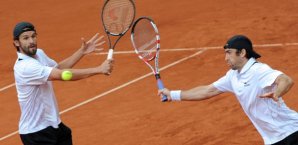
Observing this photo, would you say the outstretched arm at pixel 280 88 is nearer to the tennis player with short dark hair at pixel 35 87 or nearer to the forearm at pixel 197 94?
the forearm at pixel 197 94

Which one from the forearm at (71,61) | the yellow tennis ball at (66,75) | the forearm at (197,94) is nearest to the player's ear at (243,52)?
the forearm at (197,94)

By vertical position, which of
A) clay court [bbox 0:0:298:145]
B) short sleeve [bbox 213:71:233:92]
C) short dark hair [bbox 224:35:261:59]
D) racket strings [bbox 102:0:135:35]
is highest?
racket strings [bbox 102:0:135:35]

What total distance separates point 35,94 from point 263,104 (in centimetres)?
280

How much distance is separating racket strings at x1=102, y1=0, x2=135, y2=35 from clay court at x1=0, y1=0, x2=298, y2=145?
269 centimetres

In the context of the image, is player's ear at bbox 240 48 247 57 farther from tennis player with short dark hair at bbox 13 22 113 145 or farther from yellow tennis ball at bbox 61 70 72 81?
yellow tennis ball at bbox 61 70 72 81

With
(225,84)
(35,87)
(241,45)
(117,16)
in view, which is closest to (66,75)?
(35,87)

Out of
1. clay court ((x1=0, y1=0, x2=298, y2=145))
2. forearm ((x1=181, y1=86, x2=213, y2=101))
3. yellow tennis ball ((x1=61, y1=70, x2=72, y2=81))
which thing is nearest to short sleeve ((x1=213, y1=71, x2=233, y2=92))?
forearm ((x1=181, y1=86, x2=213, y2=101))

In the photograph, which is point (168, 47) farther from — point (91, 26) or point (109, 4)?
point (109, 4)

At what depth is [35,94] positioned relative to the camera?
894cm

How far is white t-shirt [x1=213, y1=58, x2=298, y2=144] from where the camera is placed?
26.5ft

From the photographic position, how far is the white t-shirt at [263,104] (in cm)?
809

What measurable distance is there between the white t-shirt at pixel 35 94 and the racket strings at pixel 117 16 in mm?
1303

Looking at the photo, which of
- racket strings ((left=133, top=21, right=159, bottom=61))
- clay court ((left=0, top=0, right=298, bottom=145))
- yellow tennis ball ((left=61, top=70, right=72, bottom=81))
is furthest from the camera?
clay court ((left=0, top=0, right=298, bottom=145))

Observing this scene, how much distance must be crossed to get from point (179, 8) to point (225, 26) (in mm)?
2406
